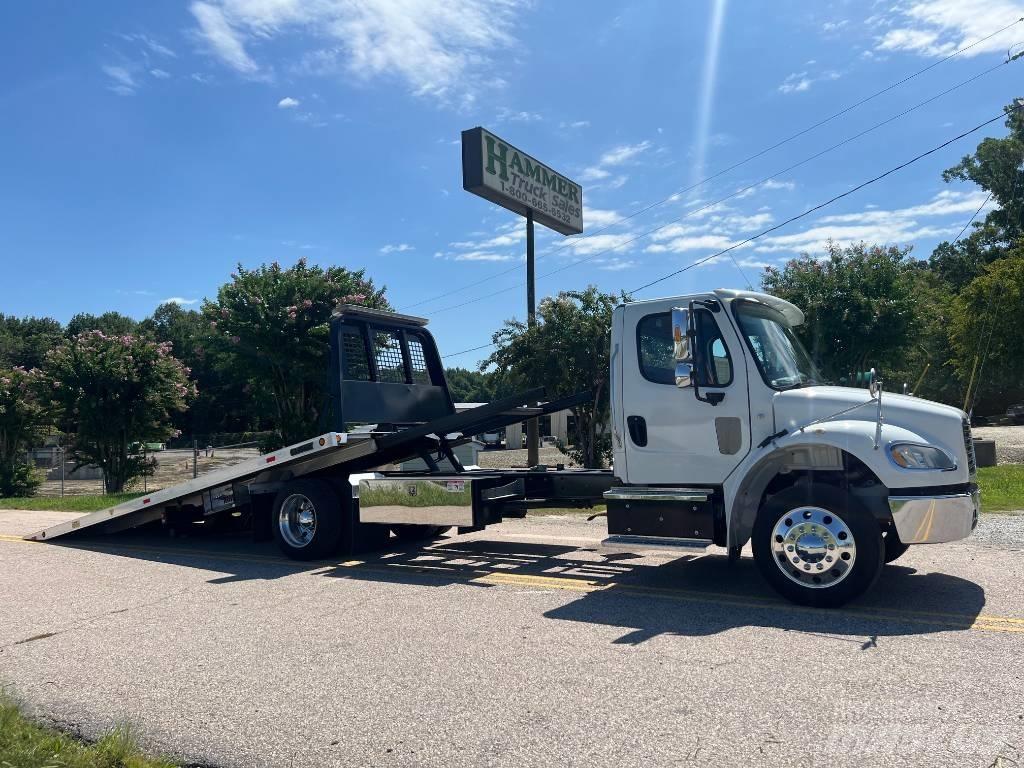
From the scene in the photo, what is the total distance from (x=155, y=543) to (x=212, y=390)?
69.6 meters

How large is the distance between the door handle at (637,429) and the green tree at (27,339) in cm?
8427

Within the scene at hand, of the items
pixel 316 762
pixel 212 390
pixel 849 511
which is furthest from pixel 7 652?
pixel 212 390

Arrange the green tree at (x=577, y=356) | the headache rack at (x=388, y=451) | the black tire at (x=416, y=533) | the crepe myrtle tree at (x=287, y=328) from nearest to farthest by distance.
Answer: the headache rack at (x=388, y=451), the black tire at (x=416, y=533), the green tree at (x=577, y=356), the crepe myrtle tree at (x=287, y=328)

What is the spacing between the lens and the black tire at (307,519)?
9023 millimetres

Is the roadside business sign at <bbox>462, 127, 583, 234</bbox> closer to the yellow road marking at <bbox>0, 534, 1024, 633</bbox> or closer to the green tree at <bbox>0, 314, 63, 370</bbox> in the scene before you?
the yellow road marking at <bbox>0, 534, 1024, 633</bbox>

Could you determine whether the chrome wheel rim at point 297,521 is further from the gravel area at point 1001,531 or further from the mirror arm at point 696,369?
the gravel area at point 1001,531

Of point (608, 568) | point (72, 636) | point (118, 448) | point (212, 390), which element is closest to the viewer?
point (72, 636)

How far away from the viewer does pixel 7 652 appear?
577 centimetres

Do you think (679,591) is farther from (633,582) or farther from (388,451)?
(388,451)

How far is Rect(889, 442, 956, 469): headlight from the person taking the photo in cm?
594

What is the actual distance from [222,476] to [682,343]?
593cm

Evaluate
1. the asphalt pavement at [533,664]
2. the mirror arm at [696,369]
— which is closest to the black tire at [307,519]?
the asphalt pavement at [533,664]

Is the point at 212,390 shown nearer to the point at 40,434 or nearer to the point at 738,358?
the point at 40,434

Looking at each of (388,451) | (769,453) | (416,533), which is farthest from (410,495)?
(769,453)
